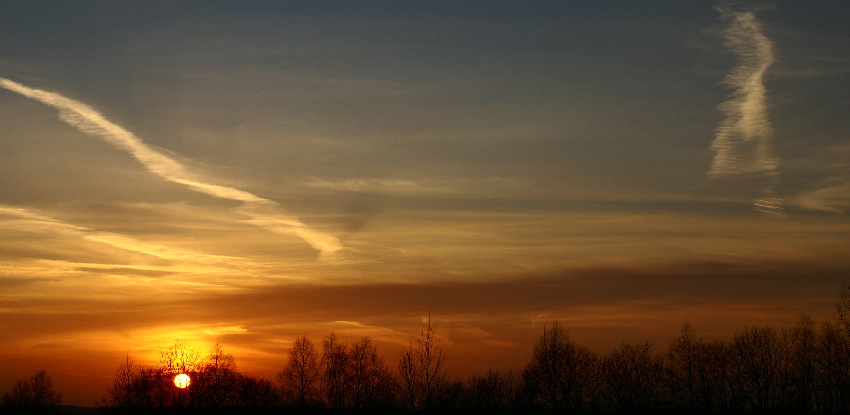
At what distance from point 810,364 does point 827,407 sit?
30.4 feet

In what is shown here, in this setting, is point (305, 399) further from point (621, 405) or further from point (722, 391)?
point (722, 391)

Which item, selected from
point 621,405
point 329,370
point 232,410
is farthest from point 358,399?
point 621,405

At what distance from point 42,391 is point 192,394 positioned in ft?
272

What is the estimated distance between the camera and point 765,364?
116125mm

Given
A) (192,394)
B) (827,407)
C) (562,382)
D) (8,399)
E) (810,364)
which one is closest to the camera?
(827,407)

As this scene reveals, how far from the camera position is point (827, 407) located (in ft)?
330

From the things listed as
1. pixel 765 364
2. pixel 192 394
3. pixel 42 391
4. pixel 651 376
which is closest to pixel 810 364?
pixel 765 364

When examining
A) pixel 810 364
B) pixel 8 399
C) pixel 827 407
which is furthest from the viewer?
pixel 8 399

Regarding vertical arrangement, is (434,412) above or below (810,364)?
below

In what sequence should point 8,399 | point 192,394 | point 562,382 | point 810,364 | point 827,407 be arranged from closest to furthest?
point 827,407 → point 810,364 → point 192,394 → point 562,382 → point 8,399

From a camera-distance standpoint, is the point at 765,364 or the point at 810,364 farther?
the point at 765,364

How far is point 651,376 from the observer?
133250 mm

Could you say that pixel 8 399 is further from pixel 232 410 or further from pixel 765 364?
pixel 765 364

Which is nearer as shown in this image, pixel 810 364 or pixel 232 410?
pixel 810 364
